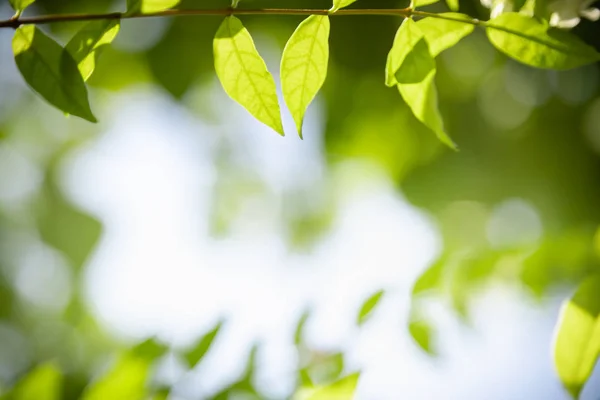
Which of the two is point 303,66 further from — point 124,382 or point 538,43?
point 124,382

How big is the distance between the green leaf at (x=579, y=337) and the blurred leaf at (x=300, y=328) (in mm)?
501

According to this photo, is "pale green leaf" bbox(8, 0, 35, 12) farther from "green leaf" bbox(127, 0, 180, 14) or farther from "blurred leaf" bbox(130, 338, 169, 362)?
"blurred leaf" bbox(130, 338, 169, 362)

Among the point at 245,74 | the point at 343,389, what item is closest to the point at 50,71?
the point at 245,74

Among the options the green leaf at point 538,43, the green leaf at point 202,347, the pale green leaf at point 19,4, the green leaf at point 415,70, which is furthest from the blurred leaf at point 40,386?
the green leaf at point 538,43

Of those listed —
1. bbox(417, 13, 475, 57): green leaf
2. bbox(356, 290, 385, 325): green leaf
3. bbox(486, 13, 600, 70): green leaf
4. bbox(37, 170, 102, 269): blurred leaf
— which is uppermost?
bbox(417, 13, 475, 57): green leaf

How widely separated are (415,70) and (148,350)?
23.0 inches

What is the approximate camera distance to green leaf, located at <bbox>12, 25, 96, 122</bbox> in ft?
1.56

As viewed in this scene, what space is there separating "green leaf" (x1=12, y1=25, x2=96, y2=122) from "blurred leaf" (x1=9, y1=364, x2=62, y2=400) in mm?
494

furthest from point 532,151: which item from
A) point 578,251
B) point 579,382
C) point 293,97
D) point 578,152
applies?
point 293,97

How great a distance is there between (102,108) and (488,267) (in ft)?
5.46

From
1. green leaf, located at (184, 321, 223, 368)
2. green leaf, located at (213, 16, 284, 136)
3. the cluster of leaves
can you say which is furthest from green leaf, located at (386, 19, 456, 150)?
green leaf, located at (184, 321, 223, 368)

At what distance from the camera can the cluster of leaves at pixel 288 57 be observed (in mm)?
487

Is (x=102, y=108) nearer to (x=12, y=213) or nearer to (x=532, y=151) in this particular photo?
(x=12, y=213)

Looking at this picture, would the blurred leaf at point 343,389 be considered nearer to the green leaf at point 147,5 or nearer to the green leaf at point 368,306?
the green leaf at point 368,306
